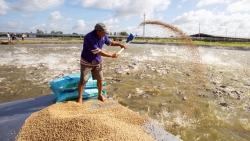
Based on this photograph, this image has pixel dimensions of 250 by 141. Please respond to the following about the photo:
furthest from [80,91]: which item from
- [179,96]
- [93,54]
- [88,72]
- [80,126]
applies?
[179,96]

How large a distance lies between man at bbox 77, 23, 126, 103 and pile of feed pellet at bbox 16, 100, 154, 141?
739 mm

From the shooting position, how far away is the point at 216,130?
4020 mm

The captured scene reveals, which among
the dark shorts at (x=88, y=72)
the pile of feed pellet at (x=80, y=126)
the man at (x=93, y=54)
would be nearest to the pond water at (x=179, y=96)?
the pile of feed pellet at (x=80, y=126)

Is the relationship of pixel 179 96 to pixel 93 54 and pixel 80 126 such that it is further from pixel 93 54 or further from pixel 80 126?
pixel 80 126

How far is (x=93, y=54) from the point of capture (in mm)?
4207

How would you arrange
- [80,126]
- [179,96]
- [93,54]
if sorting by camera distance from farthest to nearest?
1. [179,96]
2. [93,54]
3. [80,126]

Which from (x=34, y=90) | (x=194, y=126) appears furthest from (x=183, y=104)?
(x=34, y=90)

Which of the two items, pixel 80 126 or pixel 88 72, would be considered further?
pixel 88 72

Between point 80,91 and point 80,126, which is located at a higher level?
point 80,91

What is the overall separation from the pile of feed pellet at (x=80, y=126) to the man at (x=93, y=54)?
739mm

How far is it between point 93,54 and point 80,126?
166cm

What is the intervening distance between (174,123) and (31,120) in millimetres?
2732

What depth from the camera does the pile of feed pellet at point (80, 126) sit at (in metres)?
2.88

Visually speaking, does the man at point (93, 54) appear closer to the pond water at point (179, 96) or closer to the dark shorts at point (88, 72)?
the dark shorts at point (88, 72)
